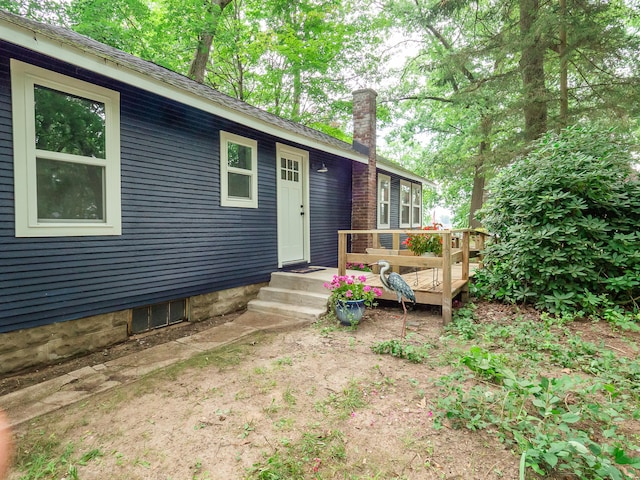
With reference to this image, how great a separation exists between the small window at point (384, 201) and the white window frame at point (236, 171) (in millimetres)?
4952

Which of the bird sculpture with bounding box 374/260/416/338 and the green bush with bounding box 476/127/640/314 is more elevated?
the green bush with bounding box 476/127/640/314

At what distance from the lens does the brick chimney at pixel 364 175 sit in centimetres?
809

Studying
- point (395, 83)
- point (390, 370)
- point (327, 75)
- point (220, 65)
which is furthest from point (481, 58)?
point (220, 65)

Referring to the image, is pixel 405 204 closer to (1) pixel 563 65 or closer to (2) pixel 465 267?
(1) pixel 563 65

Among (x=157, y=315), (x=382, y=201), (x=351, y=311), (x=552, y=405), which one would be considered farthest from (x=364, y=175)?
(x=552, y=405)

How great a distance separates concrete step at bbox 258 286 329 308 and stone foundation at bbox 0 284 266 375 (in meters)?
2.10

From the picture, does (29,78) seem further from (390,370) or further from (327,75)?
(327,75)

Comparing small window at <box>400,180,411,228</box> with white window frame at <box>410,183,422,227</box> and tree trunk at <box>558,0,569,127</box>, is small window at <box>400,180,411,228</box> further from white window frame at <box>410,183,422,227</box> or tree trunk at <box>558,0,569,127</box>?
tree trunk at <box>558,0,569,127</box>

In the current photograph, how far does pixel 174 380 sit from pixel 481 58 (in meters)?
9.69

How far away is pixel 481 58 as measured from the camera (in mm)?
8367

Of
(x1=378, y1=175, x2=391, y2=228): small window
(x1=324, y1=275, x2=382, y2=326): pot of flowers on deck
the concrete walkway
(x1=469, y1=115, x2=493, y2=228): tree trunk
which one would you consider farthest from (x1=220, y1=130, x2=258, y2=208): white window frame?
(x1=378, y1=175, x2=391, y2=228): small window

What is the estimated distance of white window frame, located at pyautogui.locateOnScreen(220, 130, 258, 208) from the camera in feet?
16.5

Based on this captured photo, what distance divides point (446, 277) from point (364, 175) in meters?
4.36

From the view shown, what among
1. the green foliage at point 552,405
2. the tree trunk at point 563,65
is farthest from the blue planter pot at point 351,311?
the tree trunk at point 563,65
